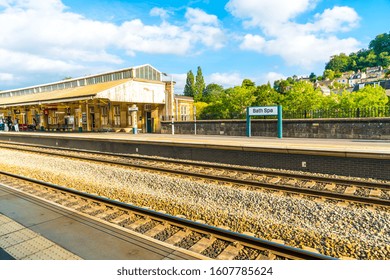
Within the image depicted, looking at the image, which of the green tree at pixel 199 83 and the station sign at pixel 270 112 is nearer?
the station sign at pixel 270 112

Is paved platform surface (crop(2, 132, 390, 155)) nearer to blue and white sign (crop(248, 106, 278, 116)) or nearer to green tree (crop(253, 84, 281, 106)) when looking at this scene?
blue and white sign (crop(248, 106, 278, 116))

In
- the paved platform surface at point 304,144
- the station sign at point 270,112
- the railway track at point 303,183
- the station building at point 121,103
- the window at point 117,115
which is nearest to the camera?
the railway track at point 303,183

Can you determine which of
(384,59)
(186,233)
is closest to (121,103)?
(186,233)

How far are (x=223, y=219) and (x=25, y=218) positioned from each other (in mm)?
4534

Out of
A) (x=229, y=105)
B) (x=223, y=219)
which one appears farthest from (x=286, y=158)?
(x=229, y=105)

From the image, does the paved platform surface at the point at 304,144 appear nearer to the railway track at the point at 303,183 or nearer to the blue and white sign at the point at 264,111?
the railway track at the point at 303,183

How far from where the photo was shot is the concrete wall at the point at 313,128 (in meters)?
15.0

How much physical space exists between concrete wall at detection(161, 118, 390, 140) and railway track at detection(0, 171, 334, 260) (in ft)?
45.4

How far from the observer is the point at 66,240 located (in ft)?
16.0

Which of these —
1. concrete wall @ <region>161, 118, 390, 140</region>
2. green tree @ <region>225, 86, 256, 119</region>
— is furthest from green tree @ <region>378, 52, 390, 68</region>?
concrete wall @ <region>161, 118, 390, 140</region>

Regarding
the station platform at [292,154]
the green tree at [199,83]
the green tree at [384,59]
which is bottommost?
the station platform at [292,154]

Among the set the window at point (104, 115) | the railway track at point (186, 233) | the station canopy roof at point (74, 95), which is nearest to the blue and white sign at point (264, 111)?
the railway track at point (186, 233)

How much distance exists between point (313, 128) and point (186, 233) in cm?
1451

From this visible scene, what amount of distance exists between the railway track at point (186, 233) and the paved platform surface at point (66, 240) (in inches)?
22.2
